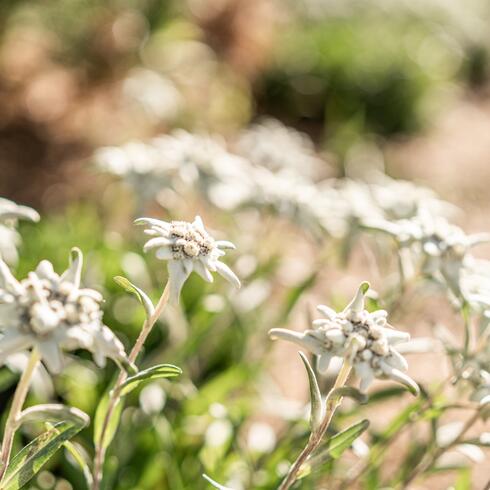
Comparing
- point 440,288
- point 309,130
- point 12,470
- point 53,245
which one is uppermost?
point 440,288

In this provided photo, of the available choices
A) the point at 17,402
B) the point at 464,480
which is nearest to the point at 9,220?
the point at 17,402

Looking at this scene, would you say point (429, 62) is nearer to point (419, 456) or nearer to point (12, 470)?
point (419, 456)

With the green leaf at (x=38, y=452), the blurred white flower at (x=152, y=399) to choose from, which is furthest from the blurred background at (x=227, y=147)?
the green leaf at (x=38, y=452)

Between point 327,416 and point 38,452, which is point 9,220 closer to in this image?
point 38,452

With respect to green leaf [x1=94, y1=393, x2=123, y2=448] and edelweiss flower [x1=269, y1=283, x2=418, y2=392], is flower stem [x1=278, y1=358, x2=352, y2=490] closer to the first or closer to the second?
edelweiss flower [x1=269, y1=283, x2=418, y2=392]

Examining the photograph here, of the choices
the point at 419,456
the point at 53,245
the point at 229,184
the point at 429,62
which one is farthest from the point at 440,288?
the point at 429,62

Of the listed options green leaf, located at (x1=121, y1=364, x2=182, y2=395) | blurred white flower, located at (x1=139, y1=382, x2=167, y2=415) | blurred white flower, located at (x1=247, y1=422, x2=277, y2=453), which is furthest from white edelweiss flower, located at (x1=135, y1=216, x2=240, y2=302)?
blurred white flower, located at (x1=247, y1=422, x2=277, y2=453)
